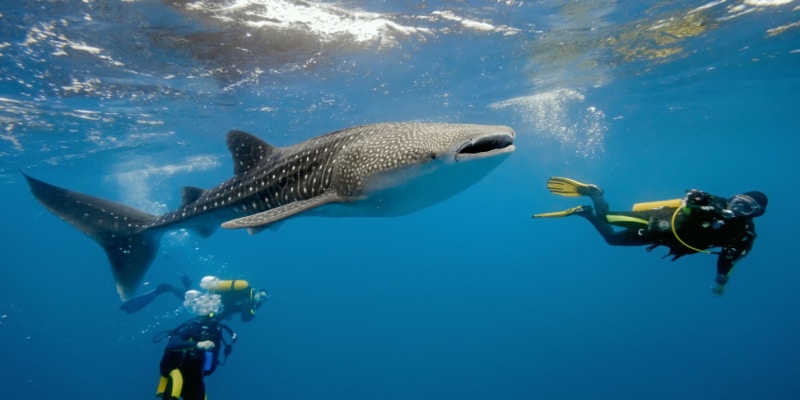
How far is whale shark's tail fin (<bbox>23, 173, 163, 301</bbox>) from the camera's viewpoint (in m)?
5.58

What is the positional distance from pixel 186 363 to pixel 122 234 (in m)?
2.22

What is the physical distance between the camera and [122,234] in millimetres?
5836

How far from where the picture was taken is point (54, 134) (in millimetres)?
18578

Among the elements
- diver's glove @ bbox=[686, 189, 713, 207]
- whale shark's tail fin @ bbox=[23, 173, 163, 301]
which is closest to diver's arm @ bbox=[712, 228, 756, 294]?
diver's glove @ bbox=[686, 189, 713, 207]

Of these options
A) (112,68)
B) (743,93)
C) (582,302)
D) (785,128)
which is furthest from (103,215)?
(582,302)

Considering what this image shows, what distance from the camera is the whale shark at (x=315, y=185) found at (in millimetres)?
3523

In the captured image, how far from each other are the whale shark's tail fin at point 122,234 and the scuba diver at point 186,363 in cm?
120

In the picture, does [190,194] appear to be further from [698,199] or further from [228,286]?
[698,199]

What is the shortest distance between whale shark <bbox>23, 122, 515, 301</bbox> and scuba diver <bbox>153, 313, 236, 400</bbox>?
1.22 meters

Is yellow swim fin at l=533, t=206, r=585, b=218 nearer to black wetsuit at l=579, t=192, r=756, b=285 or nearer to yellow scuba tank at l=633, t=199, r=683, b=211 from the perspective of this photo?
yellow scuba tank at l=633, t=199, r=683, b=211

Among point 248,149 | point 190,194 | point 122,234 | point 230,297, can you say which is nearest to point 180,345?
point 122,234

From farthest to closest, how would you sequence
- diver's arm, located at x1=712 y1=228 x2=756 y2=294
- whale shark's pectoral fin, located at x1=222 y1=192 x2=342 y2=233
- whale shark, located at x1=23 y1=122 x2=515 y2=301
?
1. diver's arm, located at x1=712 y1=228 x2=756 y2=294
2. whale shark's pectoral fin, located at x1=222 y1=192 x2=342 y2=233
3. whale shark, located at x1=23 y1=122 x2=515 y2=301

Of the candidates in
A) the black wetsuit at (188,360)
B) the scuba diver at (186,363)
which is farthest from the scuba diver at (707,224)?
the black wetsuit at (188,360)

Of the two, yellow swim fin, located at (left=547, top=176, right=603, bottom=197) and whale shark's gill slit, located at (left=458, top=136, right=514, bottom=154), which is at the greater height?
whale shark's gill slit, located at (left=458, top=136, right=514, bottom=154)
